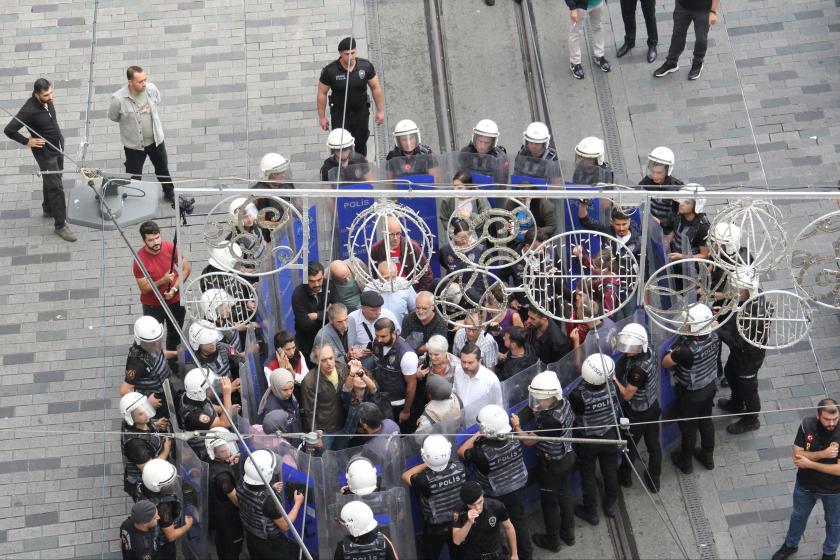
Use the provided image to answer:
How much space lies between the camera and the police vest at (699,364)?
11.7 metres

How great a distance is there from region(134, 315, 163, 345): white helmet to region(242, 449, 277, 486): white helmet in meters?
1.60

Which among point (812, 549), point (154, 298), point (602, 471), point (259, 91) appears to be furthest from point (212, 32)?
point (812, 549)

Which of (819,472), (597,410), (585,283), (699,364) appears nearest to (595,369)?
(597,410)

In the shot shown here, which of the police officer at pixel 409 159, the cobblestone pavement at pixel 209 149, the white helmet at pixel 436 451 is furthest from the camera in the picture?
the police officer at pixel 409 159

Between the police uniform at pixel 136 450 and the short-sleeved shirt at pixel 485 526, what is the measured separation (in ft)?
7.85

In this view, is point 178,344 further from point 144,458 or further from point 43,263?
point 43,263

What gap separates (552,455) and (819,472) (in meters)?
2.02

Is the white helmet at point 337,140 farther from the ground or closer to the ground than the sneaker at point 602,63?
closer to the ground

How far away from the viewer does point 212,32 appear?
1652cm

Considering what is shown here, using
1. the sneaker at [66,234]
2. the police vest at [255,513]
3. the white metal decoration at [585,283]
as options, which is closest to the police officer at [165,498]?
the police vest at [255,513]

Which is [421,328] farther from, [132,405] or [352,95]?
[352,95]

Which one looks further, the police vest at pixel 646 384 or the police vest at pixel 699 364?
the police vest at pixel 699 364

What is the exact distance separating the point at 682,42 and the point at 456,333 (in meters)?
5.26

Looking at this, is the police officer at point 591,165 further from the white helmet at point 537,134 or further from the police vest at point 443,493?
the police vest at point 443,493
